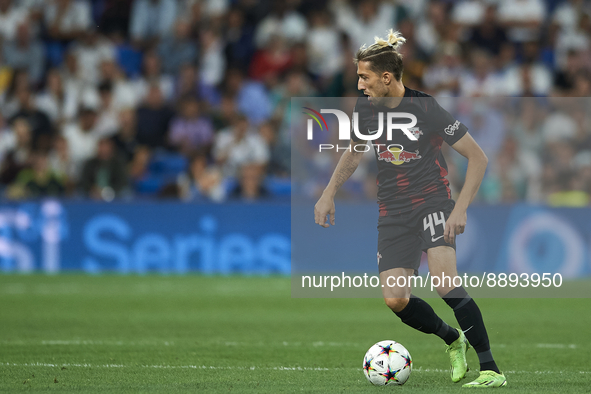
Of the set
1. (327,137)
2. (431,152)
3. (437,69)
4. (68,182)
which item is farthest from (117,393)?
(437,69)

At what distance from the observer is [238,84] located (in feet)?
50.1

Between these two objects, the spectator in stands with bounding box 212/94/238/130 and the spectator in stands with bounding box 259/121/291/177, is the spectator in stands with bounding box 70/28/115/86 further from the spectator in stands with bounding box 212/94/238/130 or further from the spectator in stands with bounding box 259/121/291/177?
the spectator in stands with bounding box 259/121/291/177

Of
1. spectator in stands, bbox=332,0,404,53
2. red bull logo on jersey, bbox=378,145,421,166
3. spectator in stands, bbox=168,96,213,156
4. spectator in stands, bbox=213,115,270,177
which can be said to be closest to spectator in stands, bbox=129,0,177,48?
spectator in stands, bbox=168,96,213,156

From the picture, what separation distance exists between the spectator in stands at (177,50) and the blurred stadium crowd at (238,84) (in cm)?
3

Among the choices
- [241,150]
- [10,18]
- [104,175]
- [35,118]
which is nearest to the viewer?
[104,175]

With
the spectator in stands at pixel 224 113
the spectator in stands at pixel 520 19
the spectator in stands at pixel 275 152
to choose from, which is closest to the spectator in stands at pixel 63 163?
the spectator in stands at pixel 224 113

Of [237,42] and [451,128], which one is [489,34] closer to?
[237,42]

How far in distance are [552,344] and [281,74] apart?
917cm

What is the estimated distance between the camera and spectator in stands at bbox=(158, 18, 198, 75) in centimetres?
1602

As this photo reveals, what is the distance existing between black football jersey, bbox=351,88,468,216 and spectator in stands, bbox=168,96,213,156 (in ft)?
29.9

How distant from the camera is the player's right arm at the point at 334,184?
18.1ft

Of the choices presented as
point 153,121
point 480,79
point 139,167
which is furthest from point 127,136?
point 480,79

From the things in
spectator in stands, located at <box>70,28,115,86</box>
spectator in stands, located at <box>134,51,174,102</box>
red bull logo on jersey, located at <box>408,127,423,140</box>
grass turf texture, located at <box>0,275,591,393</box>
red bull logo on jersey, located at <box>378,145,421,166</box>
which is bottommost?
grass turf texture, located at <box>0,275,591,393</box>

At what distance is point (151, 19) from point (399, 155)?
39.7ft
